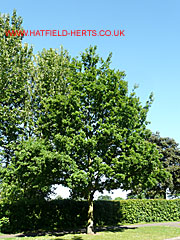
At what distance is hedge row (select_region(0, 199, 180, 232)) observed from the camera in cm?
1923

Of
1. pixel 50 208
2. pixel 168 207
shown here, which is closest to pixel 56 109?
pixel 50 208

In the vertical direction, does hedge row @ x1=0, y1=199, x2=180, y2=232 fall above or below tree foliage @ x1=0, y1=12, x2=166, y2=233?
below

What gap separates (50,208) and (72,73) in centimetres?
1162

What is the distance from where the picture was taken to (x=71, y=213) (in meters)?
21.5

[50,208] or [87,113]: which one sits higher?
[87,113]

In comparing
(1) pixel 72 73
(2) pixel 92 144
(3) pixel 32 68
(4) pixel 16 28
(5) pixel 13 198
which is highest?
(4) pixel 16 28

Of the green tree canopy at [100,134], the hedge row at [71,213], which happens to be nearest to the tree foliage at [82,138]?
the green tree canopy at [100,134]

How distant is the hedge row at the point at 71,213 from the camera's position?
19.2m

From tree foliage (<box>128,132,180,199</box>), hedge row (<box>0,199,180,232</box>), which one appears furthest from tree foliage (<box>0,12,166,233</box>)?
tree foliage (<box>128,132,180,199</box>)

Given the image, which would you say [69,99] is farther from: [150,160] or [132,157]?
[150,160]

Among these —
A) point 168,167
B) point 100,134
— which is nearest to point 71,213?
point 100,134

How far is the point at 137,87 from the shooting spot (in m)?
18.0

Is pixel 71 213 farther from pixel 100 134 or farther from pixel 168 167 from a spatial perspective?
pixel 168 167

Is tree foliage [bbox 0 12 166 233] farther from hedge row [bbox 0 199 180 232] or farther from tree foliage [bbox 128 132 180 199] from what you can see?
tree foliage [bbox 128 132 180 199]
